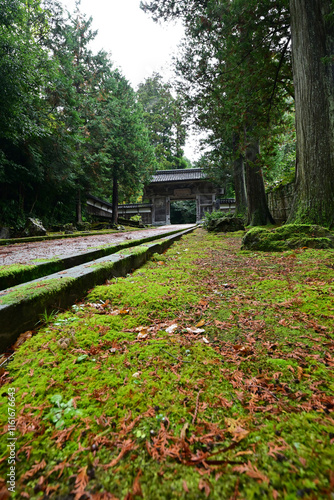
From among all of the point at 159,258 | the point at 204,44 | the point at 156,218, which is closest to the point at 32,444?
the point at 159,258

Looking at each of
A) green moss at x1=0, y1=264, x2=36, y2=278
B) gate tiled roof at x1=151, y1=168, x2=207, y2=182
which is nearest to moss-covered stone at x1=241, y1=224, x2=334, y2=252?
green moss at x1=0, y1=264, x2=36, y2=278

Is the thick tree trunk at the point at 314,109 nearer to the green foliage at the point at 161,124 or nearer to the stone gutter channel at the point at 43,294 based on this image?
the stone gutter channel at the point at 43,294

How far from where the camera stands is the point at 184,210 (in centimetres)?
2694

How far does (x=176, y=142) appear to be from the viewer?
27781 mm

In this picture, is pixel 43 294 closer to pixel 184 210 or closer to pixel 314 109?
pixel 314 109

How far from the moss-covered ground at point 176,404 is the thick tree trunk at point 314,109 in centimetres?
291

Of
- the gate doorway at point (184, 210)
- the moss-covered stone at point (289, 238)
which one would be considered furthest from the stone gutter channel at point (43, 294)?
the gate doorway at point (184, 210)

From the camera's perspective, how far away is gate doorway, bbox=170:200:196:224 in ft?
87.8

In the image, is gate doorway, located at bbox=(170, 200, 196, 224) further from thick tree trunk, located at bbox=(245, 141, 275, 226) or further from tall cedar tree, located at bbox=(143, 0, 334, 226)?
tall cedar tree, located at bbox=(143, 0, 334, 226)

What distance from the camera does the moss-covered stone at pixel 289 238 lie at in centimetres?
318

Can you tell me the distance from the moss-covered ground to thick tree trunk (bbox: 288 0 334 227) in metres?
2.91

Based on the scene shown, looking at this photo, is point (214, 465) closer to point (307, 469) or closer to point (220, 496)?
point (220, 496)

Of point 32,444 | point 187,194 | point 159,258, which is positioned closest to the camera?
point 32,444

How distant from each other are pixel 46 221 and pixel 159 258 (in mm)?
9360
